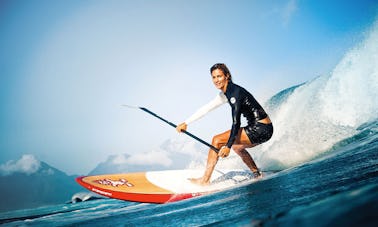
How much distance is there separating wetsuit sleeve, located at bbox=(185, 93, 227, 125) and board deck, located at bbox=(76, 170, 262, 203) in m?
1.33

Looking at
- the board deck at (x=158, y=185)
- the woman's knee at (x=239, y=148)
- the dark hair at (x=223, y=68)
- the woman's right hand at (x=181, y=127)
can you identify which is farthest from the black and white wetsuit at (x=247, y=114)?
the board deck at (x=158, y=185)

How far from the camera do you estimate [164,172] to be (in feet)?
23.0

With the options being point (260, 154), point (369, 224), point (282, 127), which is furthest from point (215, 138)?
point (282, 127)

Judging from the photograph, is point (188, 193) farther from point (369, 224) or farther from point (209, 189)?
point (369, 224)

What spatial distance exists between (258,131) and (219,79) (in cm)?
107

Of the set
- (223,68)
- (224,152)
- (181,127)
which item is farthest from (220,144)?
(223,68)

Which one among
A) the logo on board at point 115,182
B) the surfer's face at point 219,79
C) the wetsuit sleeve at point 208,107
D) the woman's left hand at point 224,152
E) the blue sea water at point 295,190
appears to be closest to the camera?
the blue sea water at point 295,190

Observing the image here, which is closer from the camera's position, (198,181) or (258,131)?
(258,131)

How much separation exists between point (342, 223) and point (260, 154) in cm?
1024

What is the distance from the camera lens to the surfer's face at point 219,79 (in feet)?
16.4

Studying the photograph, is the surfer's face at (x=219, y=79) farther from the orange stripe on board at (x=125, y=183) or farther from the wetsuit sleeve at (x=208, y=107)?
the orange stripe on board at (x=125, y=183)

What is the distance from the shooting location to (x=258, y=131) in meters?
4.91

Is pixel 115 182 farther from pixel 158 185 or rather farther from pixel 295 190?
pixel 295 190

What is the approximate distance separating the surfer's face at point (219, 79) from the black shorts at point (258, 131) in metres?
0.78
